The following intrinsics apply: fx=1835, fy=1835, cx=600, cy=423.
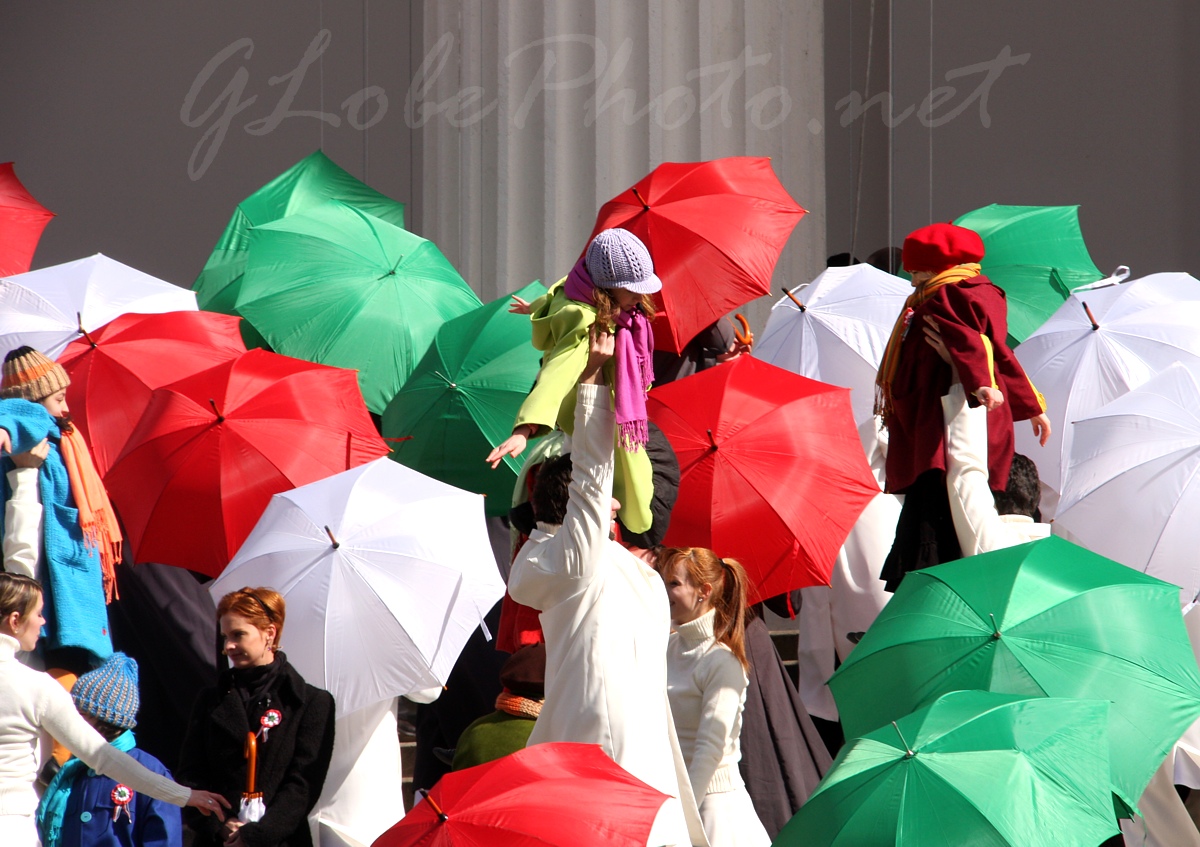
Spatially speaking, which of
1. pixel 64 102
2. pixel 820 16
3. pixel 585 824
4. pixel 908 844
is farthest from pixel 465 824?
pixel 64 102

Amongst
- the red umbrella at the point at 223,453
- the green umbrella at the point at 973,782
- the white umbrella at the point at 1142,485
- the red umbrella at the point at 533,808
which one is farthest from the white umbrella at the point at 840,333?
the red umbrella at the point at 533,808

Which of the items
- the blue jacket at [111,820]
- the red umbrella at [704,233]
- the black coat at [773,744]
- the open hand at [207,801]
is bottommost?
the black coat at [773,744]

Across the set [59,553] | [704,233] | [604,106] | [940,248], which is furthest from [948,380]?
[604,106]

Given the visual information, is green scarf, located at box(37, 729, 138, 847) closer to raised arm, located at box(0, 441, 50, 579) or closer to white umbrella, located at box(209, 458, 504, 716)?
white umbrella, located at box(209, 458, 504, 716)

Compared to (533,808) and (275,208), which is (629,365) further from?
(275,208)

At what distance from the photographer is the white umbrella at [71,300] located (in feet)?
27.3

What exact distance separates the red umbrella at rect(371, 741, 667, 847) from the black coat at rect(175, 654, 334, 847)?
3.83ft

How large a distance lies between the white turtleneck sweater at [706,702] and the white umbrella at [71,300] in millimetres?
3639

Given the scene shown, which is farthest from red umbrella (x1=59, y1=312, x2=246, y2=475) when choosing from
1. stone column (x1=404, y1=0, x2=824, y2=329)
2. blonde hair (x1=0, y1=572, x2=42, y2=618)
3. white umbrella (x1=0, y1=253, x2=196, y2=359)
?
stone column (x1=404, y1=0, x2=824, y2=329)

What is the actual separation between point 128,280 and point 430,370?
1971mm

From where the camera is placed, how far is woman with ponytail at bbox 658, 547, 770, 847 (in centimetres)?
584

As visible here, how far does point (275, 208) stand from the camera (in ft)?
33.1

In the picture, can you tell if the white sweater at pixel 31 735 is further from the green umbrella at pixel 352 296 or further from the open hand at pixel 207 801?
the green umbrella at pixel 352 296

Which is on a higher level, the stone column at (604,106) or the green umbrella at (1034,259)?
the stone column at (604,106)
